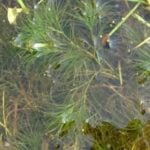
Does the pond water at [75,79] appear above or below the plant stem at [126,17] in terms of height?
below

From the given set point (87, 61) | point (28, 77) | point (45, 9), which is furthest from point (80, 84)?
point (45, 9)

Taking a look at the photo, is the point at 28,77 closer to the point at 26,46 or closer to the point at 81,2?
the point at 26,46

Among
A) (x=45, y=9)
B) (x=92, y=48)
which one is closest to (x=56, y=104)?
(x=92, y=48)

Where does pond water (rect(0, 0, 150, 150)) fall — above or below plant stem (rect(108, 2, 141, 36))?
below

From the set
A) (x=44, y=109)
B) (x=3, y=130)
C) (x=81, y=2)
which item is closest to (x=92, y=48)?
(x=81, y=2)

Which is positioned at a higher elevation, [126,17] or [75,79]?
[126,17]

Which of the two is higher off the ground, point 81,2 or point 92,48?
point 81,2

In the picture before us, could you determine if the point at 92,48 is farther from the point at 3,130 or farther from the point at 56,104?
the point at 3,130

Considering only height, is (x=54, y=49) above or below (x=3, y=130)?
above

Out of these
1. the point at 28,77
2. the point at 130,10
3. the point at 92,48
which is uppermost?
the point at 130,10
